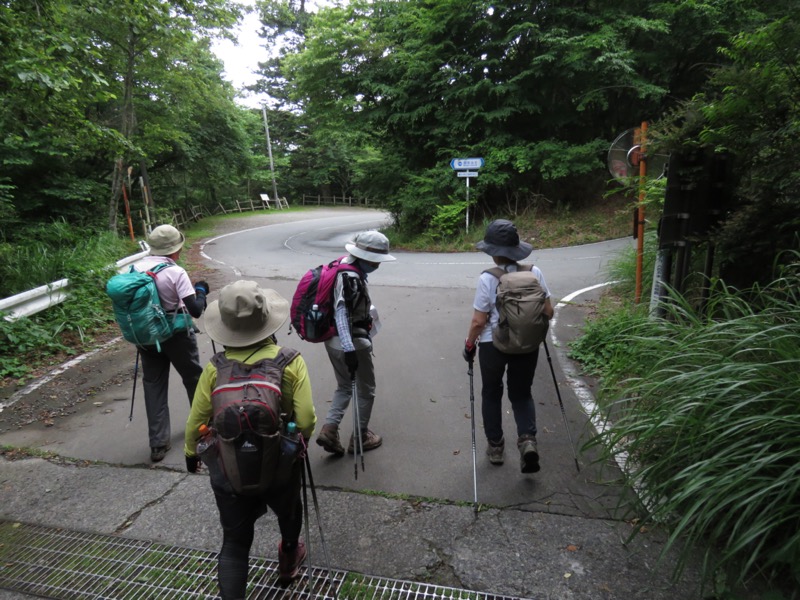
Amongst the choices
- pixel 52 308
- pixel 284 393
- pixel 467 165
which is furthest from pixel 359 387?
pixel 467 165

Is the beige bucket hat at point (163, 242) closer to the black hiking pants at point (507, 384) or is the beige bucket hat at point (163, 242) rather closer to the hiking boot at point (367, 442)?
the hiking boot at point (367, 442)

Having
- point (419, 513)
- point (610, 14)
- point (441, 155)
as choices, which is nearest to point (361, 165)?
point (441, 155)

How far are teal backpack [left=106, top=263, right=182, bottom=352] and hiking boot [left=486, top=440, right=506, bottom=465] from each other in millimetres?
2619

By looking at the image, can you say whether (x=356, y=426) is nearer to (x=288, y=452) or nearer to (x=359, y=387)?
(x=359, y=387)

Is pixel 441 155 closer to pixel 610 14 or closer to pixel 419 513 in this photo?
pixel 610 14

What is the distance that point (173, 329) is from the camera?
3803 mm

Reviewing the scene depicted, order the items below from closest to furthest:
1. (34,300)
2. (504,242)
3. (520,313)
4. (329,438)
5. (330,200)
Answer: (520,313)
(504,242)
(329,438)
(34,300)
(330,200)

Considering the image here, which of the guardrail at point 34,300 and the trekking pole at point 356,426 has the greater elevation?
the guardrail at point 34,300

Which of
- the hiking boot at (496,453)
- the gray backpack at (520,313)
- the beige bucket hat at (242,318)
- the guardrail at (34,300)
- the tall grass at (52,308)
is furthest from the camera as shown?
the guardrail at (34,300)

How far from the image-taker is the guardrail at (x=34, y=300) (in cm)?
636

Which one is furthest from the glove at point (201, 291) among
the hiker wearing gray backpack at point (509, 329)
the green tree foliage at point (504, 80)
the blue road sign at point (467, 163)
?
the green tree foliage at point (504, 80)

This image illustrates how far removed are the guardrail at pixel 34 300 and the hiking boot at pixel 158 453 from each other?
334 centimetres

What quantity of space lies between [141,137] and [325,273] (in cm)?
1831

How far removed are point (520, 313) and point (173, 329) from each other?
264 centimetres
